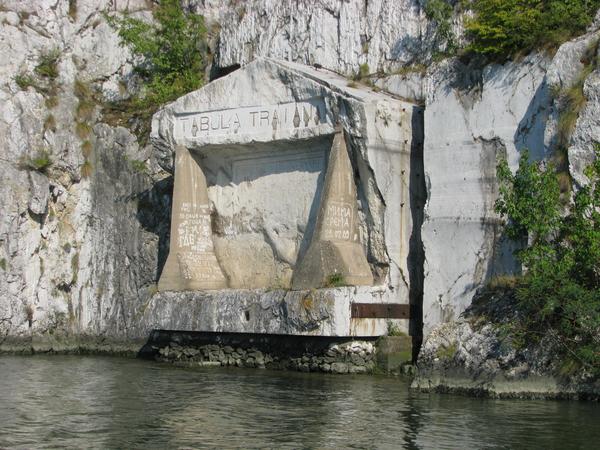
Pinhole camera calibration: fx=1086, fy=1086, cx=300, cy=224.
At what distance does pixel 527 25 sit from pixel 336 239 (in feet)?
20.2

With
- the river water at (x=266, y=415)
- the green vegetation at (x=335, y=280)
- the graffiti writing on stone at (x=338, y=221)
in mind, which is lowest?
the river water at (x=266, y=415)

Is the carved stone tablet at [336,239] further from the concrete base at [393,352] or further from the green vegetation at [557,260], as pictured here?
the green vegetation at [557,260]

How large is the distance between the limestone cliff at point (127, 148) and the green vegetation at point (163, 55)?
67 centimetres

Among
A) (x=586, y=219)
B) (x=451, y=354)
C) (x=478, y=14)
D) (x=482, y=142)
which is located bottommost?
(x=451, y=354)

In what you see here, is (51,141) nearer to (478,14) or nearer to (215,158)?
(215,158)

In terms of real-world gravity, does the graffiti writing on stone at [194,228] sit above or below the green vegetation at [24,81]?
below

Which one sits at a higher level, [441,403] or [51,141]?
[51,141]

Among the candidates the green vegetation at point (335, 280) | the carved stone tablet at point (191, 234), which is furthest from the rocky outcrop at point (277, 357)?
the carved stone tablet at point (191, 234)

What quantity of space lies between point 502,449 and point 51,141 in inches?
773

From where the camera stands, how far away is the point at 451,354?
1930 centimetres

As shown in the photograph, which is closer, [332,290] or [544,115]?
[544,115]

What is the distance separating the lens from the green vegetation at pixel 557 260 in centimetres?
1778

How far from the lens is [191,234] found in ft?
89.3

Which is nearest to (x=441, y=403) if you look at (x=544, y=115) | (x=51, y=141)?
(x=544, y=115)
